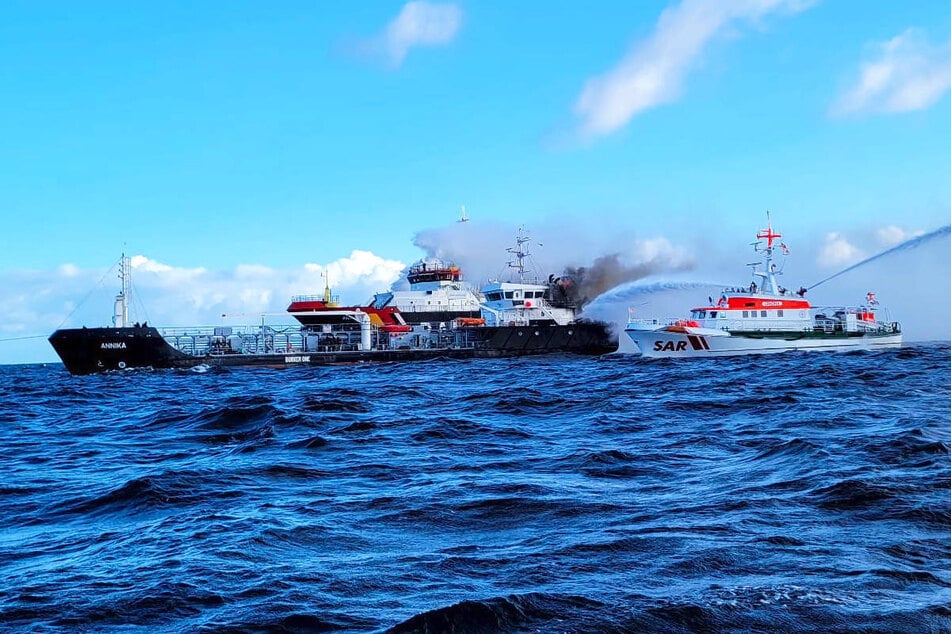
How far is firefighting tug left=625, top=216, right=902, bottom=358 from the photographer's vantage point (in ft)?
165

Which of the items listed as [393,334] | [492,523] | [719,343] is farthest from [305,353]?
[492,523]

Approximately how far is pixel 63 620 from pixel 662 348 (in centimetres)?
4756

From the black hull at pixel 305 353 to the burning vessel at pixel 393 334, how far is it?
2.8 inches

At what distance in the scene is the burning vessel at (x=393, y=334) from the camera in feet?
181

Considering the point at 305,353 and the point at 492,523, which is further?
the point at 305,353

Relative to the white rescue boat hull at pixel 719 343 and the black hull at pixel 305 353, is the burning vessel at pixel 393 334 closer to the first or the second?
the black hull at pixel 305 353

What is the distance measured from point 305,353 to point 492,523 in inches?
2041

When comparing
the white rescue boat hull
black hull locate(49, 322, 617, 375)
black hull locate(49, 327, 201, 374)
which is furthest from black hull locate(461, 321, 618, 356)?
black hull locate(49, 327, 201, 374)

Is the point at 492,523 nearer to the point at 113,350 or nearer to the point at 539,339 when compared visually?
the point at 113,350

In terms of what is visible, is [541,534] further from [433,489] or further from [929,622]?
[929,622]

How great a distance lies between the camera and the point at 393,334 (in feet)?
220

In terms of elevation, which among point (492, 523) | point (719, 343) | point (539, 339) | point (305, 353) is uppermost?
point (539, 339)

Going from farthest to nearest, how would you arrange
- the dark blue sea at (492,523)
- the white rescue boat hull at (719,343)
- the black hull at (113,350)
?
the black hull at (113,350) < the white rescue boat hull at (719,343) < the dark blue sea at (492,523)

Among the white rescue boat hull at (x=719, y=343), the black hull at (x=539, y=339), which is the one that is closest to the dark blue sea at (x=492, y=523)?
the white rescue boat hull at (x=719, y=343)
